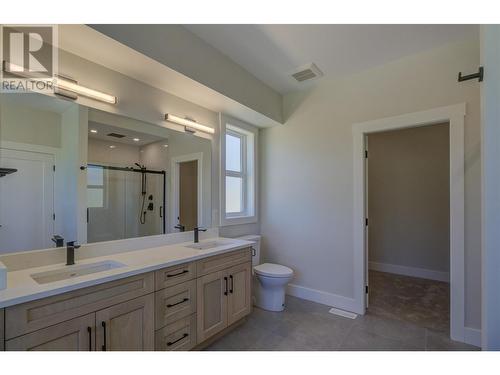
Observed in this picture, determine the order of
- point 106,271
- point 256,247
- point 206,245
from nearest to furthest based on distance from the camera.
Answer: point 106,271 → point 206,245 → point 256,247

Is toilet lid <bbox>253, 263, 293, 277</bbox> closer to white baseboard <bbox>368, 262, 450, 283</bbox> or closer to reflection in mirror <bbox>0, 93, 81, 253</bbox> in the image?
reflection in mirror <bbox>0, 93, 81, 253</bbox>

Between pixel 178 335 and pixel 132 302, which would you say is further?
pixel 178 335

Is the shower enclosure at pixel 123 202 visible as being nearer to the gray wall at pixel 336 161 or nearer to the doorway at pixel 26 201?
the doorway at pixel 26 201

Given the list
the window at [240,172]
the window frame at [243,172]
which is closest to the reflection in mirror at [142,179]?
the window at [240,172]

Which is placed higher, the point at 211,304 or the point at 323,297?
the point at 211,304

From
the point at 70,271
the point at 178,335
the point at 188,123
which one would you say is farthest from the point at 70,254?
the point at 188,123

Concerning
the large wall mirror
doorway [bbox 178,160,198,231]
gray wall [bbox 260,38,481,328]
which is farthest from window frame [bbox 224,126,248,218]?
the large wall mirror

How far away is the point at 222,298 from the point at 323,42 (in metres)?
2.46

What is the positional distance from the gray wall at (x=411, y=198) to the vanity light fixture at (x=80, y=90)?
417cm

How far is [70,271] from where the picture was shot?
155 centimetres

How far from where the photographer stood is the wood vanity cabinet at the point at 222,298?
1922 millimetres

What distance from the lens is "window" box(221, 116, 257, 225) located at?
3197 millimetres

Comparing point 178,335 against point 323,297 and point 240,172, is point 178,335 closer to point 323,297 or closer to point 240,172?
point 323,297
